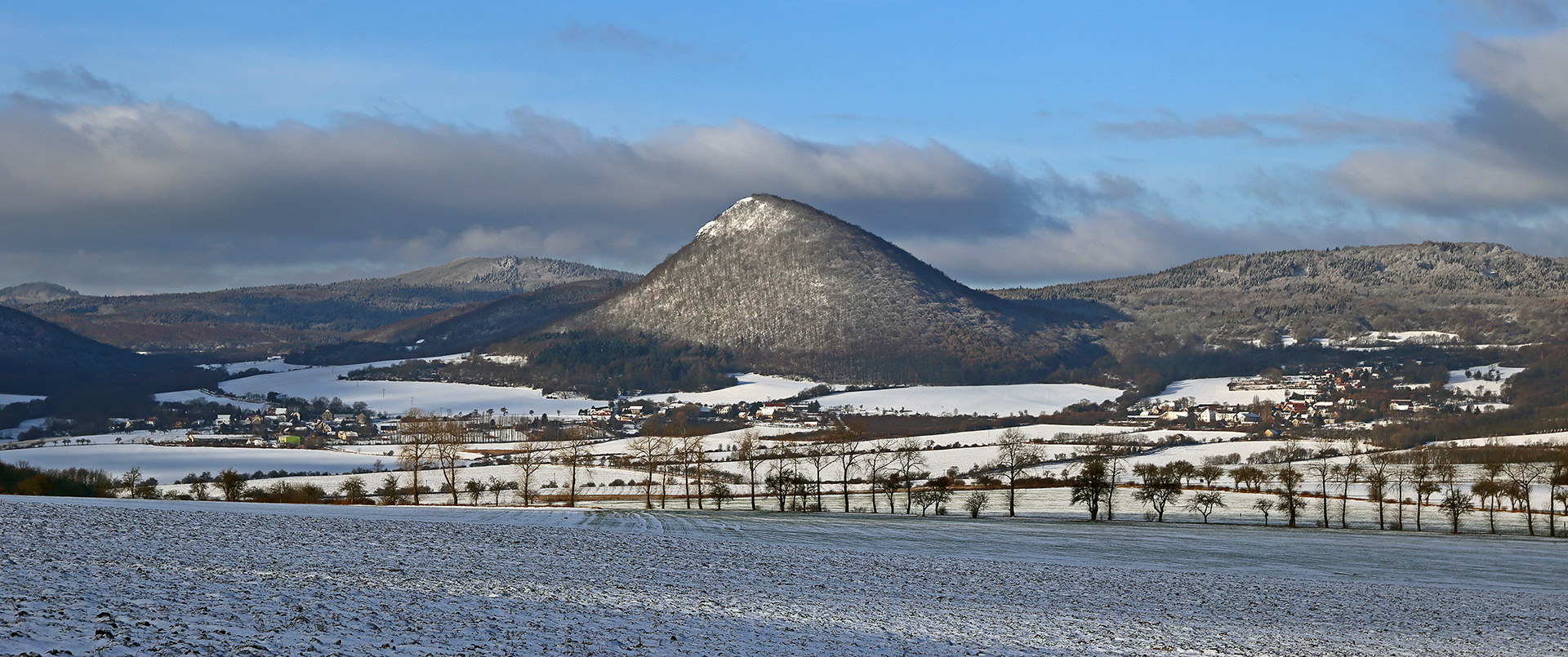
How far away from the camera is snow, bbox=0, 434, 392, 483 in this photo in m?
143

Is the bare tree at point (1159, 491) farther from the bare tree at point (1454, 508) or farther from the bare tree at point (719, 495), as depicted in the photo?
the bare tree at point (719, 495)

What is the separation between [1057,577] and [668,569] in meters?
14.8

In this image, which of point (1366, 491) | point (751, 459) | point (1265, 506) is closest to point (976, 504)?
point (751, 459)

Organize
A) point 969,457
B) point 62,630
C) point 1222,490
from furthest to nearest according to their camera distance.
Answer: point 969,457 → point 1222,490 → point 62,630

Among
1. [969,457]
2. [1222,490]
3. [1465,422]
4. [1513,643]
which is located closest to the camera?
[1513,643]

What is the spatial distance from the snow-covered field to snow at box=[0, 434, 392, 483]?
9876 centimetres

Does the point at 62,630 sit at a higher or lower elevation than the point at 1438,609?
higher

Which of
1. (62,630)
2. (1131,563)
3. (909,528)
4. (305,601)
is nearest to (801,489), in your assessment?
(909,528)

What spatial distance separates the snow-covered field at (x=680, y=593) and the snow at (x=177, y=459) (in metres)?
98.8

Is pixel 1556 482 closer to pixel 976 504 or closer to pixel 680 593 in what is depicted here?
pixel 976 504

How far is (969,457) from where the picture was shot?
143875mm

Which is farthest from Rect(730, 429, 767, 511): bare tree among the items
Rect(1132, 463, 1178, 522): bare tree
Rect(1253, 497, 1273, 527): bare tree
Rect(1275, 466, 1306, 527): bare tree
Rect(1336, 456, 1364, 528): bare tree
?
Rect(1336, 456, 1364, 528): bare tree

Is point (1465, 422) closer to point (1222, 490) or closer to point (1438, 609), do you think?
point (1222, 490)

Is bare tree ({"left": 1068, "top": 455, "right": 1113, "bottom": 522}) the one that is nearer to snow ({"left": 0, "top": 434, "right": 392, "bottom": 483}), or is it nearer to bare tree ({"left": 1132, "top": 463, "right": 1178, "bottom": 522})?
bare tree ({"left": 1132, "top": 463, "right": 1178, "bottom": 522})
